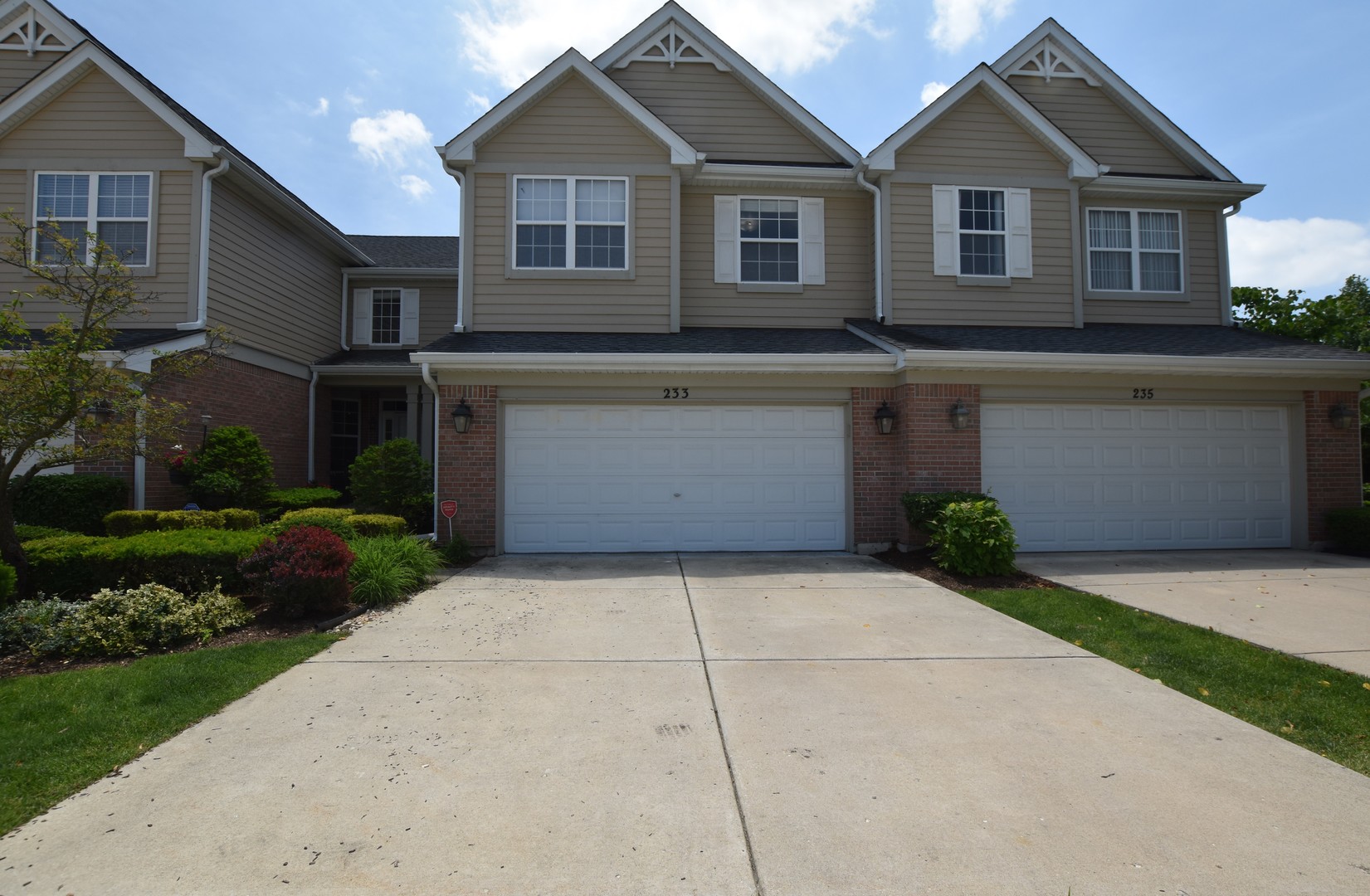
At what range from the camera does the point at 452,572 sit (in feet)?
30.2

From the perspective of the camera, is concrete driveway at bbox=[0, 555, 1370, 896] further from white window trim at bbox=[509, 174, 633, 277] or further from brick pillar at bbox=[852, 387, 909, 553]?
white window trim at bbox=[509, 174, 633, 277]

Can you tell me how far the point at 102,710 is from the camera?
4371mm

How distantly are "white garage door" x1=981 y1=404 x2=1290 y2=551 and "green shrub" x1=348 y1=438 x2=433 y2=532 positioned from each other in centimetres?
870

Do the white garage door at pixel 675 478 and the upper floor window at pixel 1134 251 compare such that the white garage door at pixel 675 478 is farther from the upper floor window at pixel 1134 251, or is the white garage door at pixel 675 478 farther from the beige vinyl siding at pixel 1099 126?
the beige vinyl siding at pixel 1099 126

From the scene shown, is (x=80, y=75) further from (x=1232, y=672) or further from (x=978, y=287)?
(x=1232, y=672)

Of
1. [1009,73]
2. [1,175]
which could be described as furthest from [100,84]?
[1009,73]

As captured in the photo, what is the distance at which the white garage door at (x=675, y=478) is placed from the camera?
1066 cm

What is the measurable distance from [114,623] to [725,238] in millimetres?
10053

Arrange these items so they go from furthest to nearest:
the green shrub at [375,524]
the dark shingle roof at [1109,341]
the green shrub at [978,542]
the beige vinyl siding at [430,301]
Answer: the beige vinyl siding at [430,301]
the dark shingle roof at [1109,341]
the green shrub at [375,524]
the green shrub at [978,542]

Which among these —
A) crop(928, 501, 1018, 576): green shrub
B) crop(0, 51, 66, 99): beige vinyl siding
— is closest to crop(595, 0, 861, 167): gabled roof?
crop(928, 501, 1018, 576): green shrub

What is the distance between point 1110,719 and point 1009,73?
44.2 ft

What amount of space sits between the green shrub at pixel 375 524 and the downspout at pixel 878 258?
330 inches

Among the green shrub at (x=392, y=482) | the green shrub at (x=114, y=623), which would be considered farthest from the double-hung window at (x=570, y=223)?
the green shrub at (x=114, y=623)

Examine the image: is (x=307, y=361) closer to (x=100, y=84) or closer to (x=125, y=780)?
(x=100, y=84)
